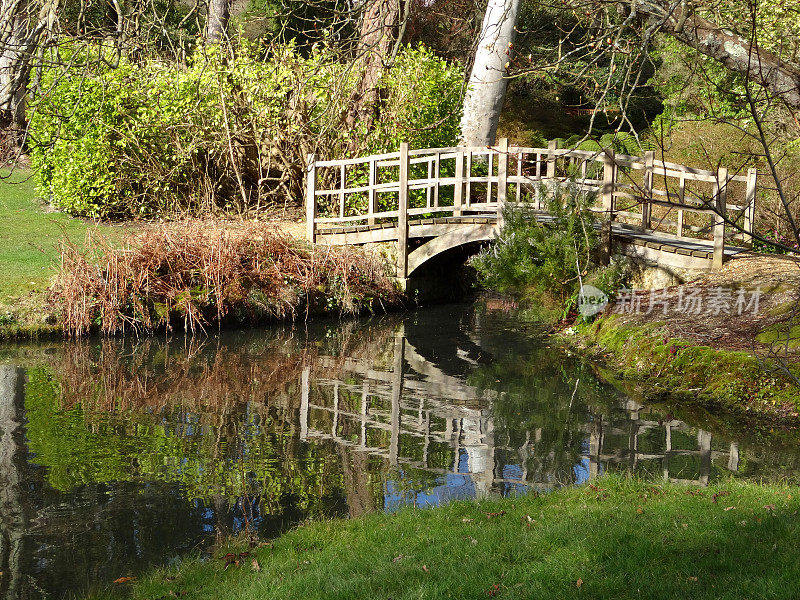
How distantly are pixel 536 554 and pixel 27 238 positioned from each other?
43.1 feet

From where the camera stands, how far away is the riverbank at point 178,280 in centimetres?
1304

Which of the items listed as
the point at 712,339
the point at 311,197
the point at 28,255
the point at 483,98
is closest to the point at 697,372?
the point at 712,339

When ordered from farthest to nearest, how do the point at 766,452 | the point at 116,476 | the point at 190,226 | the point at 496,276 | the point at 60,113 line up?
the point at 60,113, the point at 190,226, the point at 496,276, the point at 766,452, the point at 116,476

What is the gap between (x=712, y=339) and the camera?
1138 cm

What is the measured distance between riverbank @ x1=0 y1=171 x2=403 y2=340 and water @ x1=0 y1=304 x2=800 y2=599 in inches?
19.4

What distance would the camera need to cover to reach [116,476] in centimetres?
792

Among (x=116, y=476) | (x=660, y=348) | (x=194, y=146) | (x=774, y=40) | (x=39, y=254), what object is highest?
(x=774, y=40)

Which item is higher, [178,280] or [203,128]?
[203,128]

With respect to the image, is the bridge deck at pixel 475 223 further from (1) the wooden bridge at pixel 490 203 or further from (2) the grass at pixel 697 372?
(2) the grass at pixel 697 372

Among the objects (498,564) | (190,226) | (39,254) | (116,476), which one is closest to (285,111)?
(190,226)

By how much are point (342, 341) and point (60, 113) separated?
25.4ft

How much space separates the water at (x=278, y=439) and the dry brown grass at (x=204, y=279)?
1.57ft

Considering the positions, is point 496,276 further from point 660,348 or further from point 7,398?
point 7,398

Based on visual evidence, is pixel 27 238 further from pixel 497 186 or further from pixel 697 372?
pixel 697 372
